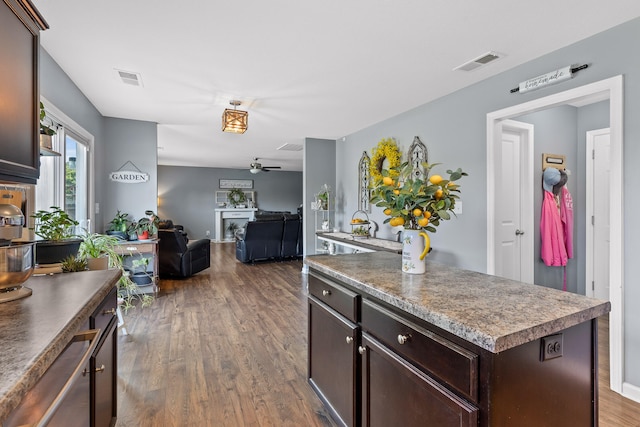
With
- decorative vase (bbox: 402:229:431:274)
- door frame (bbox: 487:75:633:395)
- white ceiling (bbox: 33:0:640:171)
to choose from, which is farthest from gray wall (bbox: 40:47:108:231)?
door frame (bbox: 487:75:633:395)

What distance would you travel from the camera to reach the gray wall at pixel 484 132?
7.04 ft

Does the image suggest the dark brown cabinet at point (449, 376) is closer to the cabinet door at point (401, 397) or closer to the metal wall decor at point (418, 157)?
the cabinet door at point (401, 397)

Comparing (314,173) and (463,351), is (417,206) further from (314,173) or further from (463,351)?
(314,173)

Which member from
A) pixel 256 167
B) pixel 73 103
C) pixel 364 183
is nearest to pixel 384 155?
pixel 364 183

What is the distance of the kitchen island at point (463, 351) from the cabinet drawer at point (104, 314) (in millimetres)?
1103

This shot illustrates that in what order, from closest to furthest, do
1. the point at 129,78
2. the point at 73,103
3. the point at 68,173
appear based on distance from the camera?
1. the point at 129,78
2. the point at 73,103
3. the point at 68,173

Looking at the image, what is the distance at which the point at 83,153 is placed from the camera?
3.85 m

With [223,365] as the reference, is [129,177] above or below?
above

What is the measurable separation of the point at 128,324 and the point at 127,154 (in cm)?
247

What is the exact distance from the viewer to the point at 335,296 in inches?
68.9

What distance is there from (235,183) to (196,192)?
1293 mm

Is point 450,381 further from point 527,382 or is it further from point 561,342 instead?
point 561,342

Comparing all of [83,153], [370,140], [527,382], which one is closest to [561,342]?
[527,382]

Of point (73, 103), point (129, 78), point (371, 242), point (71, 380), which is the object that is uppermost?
point (129, 78)
